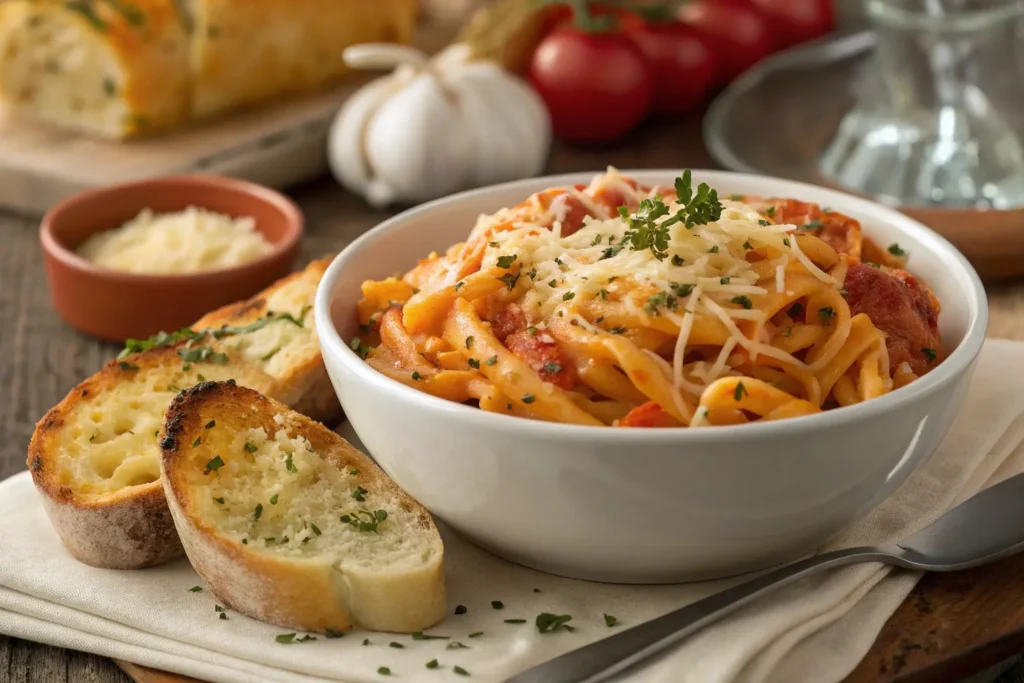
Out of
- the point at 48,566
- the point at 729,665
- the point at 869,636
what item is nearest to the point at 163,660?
the point at 48,566

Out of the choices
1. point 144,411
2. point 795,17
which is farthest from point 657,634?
point 795,17

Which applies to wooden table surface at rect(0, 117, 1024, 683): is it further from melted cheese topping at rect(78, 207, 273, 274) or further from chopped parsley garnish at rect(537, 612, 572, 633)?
chopped parsley garnish at rect(537, 612, 572, 633)

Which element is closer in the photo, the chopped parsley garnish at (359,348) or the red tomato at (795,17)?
the chopped parsley garnish at (359,348)

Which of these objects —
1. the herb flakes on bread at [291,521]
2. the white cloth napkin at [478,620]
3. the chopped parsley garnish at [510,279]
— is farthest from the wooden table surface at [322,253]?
the chopped parsley garnish at [510,279]

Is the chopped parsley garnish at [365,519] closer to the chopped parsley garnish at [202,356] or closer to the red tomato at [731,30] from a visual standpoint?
the chopped parsley garnish at [202,356]

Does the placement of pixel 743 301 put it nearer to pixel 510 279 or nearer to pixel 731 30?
pixel 510 279

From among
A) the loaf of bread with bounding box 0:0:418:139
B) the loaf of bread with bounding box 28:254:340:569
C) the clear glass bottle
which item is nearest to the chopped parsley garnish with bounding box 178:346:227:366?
the loaf of bread with bounding box 28:254:340:569

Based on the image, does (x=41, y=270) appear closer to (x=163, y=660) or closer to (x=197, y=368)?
(x=197, y=368)
